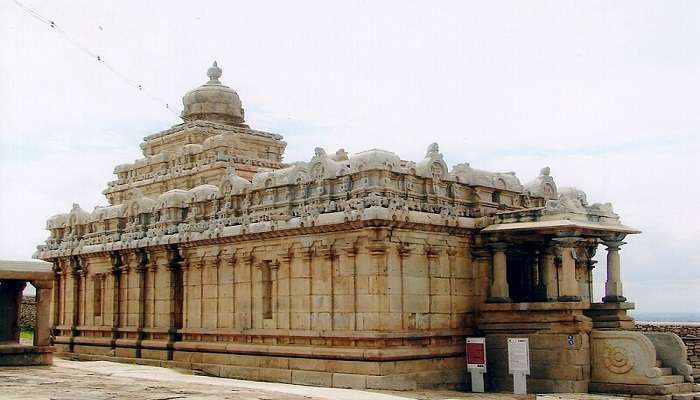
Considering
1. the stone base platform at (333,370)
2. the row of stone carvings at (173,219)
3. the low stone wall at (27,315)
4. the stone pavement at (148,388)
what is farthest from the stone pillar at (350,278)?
the low stone wall at (27,315)

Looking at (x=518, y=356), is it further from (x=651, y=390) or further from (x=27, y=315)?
(x=27, y=315)

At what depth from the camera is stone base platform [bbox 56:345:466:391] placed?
71.7 ft

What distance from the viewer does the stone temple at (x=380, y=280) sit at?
2220 cm

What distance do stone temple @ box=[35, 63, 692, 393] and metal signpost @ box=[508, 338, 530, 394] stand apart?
3.00ft

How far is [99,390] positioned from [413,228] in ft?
29.3

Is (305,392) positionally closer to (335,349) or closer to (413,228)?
(335,349)

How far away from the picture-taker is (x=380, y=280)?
22.1 meters

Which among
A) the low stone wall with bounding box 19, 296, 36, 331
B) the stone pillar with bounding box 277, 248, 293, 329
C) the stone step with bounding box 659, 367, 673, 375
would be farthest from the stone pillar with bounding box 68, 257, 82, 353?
the stone step with bounding box 659, 367, 673, 375

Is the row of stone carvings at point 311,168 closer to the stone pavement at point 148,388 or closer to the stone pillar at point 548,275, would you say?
the stone pillar at point 548,275

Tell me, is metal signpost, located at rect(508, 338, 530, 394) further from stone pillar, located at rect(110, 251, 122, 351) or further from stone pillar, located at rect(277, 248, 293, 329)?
stone pillar, located at rect(110, 251, 122, 351)

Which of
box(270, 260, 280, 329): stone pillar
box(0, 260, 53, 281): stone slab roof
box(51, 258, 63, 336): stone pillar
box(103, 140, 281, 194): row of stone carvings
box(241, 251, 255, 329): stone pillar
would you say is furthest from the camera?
box(51, 258, 63, 336): stone pillar

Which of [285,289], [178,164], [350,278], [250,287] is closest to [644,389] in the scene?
[350,278]

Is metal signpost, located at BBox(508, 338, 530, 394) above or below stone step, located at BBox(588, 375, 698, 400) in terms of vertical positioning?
above

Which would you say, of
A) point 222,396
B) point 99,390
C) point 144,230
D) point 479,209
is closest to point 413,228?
point 479,209
